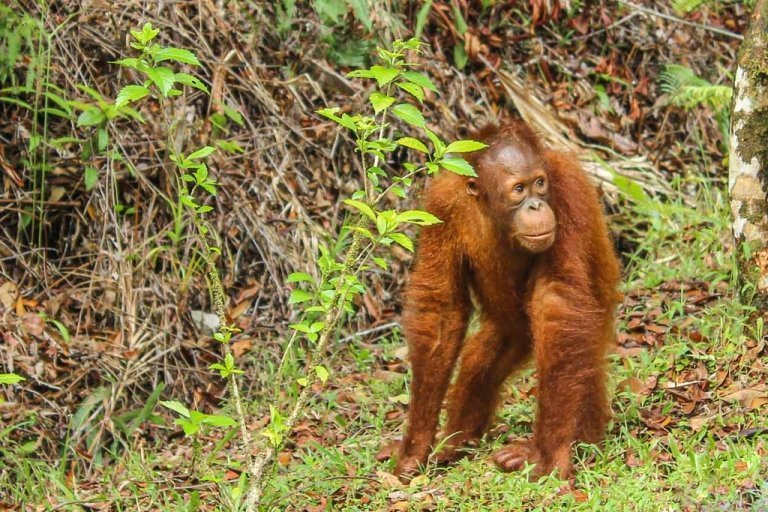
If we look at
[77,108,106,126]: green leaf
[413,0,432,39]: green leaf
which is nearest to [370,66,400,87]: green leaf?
[77,108,106,126]: green leaf

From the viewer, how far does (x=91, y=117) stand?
5766 mm

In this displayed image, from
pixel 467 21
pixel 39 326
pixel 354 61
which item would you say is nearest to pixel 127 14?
pixel 354 61

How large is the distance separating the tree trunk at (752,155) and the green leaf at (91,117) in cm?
321

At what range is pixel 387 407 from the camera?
552 centimetres

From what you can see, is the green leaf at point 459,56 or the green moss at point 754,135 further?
the green leaf at point 459,56

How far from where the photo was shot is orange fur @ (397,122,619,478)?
14.4 ft

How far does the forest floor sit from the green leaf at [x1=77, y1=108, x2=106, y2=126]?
0.05m

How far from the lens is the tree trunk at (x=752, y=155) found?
4789 mm

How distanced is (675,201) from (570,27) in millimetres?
1745

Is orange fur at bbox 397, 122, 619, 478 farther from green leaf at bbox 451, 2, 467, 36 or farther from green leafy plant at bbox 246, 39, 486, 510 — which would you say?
green leaf at bbox 451, 2, 467, 36

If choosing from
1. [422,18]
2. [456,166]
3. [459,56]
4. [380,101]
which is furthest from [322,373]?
[459,56]

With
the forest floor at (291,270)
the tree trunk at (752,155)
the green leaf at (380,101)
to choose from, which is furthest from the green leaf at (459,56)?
the green leaf at (380,101)

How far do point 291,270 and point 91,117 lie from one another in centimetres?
144

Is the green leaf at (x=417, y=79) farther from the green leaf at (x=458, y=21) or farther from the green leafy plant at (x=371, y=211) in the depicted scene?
the green leaf at (x=458, y=21)
